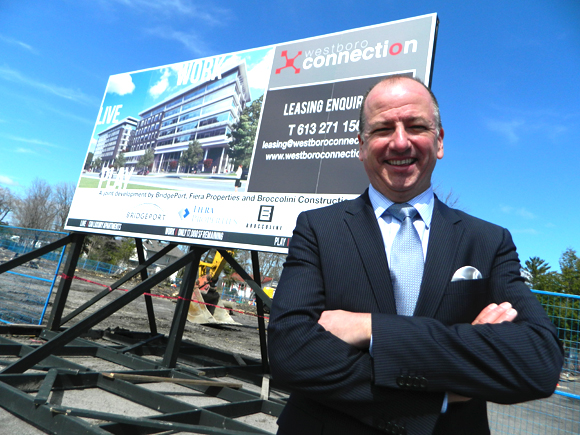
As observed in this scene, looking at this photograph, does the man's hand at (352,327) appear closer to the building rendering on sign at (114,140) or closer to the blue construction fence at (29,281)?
the building rendering on sign at (114,140)

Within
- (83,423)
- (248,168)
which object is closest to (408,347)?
(83,423)

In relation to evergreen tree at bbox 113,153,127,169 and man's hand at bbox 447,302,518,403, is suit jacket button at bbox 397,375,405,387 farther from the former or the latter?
evergreen tree at bbox 113,153,127,169

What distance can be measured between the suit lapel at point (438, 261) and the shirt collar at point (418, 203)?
0.03 meters

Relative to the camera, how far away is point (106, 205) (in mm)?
6723

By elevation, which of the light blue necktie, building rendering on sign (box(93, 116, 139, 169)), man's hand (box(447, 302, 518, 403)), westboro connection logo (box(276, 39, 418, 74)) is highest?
westboro connection logo (box(276, 39, 418, 74))

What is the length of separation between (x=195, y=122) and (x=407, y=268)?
212 inches

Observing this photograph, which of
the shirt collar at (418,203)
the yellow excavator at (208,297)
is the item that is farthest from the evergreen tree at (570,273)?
the shirt collar at (418,203)

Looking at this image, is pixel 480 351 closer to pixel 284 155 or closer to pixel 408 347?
pixel 408 347

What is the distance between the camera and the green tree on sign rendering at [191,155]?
19.7 ft

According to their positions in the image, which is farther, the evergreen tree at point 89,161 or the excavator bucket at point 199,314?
the excavator bucket at point 199,314

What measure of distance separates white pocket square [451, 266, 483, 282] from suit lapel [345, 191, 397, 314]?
0.24 metres

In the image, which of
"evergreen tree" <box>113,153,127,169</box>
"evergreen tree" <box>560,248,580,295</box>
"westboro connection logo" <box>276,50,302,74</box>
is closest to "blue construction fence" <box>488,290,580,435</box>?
"westboro connection logo" <box>276,50,302,74</box>

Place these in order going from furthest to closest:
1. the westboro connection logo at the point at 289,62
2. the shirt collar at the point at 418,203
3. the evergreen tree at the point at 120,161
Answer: the evergreen tree at the point at 120,161 → the westboro connection logo at the point at 289,62 → the shirt collar at the point at 418,203

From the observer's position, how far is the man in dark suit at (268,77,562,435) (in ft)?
4.15
